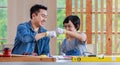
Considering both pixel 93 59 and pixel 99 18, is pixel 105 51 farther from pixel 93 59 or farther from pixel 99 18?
pixel 93 59

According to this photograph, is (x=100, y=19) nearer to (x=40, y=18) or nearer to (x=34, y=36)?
(x=40, y=18)

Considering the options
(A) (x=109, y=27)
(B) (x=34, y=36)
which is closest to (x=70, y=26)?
(B) (x=34, y=36)

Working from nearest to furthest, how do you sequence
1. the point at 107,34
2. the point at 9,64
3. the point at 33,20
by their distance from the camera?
the point at 9,64 → the point at 33,20 → the point at 107,34

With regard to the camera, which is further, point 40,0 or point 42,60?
point 40,0

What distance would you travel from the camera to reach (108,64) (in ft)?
5.34

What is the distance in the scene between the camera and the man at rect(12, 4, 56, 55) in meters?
2.43

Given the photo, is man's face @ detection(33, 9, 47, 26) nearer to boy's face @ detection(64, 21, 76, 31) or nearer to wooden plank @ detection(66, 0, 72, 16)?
boy's face @ detection(64, 21, 76, 31)

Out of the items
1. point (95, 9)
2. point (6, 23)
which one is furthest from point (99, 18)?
point (6, 23)

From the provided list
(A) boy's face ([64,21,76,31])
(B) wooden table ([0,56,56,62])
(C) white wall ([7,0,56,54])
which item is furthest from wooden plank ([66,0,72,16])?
(B) wooden table ([0,56,56,62])

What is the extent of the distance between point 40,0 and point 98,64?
359 cm

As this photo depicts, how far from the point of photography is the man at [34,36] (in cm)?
243

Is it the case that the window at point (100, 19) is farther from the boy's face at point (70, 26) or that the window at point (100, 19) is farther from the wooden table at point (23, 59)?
the wooden table at point (23, 59)

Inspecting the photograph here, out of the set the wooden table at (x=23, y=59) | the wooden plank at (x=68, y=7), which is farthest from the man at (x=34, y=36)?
the wooden plank at (x=68, y=7)

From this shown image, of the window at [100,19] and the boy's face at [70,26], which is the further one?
the window at [100,19]
